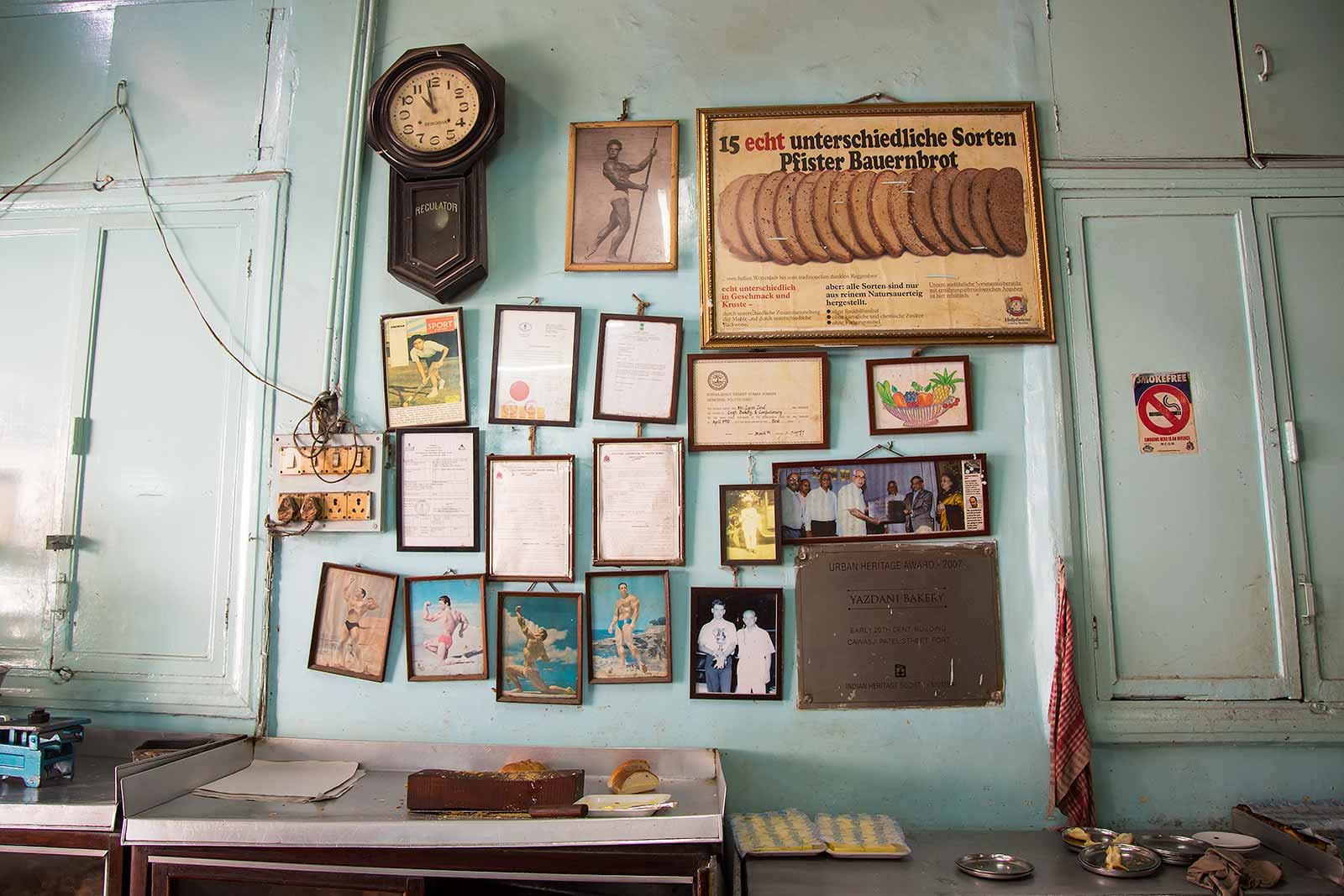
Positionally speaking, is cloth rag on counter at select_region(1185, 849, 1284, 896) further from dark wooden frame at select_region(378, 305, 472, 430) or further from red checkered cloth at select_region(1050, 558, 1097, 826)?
dark wooden frame at select_region(378, 305, 472, 430)

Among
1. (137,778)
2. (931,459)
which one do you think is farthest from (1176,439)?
(137,778)

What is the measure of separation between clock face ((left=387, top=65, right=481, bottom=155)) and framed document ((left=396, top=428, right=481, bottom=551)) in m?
0.95

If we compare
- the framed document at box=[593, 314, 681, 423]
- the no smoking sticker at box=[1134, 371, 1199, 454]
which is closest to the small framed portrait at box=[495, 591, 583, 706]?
the framed document at box=[593, 314, 681, 423]

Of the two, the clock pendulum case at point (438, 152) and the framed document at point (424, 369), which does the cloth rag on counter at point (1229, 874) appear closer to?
the framed document at point (424, 369)

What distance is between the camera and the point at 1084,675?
7.82 feet

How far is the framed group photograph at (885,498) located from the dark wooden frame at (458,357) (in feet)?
3.33

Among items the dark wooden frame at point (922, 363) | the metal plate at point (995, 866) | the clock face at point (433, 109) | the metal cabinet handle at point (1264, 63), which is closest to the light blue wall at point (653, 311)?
the dark wooden frame at point (922, 363)

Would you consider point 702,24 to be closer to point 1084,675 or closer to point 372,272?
point 372,272

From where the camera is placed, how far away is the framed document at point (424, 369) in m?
2.58

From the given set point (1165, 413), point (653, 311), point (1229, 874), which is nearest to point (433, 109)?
point (653, 311)

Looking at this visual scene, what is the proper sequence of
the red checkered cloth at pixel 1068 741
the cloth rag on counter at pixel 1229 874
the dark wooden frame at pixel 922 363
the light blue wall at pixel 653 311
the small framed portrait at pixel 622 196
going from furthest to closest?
the small framed portrait at pixel 622 196, the dark wooden frame at pixel 922 363, the light blue wall at pixel 653 311, the red checkered cloth at pixel 1068 741, the cloth rag on counter at pixel 1229 874

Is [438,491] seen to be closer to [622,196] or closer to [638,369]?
[638,369]

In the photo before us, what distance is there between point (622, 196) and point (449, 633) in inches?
60.4

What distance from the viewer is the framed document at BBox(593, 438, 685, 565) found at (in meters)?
2.49
